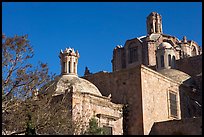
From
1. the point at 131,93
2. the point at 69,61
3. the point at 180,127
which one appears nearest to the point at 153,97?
the point at 131,93

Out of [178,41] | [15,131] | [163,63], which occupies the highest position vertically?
[178,41]

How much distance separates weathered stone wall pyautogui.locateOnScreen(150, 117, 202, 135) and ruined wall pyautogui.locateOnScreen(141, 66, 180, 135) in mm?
499

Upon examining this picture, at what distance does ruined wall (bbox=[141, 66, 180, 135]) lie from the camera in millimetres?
22422

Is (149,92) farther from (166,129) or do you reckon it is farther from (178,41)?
(178,41)

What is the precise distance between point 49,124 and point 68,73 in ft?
29.5

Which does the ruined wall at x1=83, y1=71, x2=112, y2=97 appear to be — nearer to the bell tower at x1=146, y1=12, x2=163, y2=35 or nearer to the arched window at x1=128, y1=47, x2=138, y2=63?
the arched window at x1=128, y1=47, x2=138, y2=63

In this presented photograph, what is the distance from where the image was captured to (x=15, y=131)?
15.3m

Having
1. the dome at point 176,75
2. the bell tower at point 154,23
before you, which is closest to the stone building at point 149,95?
the dome at point 176,75

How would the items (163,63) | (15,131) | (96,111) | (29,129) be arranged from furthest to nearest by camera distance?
1. (163,63)
2. (96,111)
3. (15,131)
4. (29,129)

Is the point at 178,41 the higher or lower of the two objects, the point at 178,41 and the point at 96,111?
the higher

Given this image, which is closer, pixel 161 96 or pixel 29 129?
pixel 29 129

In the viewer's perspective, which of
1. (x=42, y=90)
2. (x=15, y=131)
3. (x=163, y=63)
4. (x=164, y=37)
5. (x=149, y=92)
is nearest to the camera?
(x=15, y=131)

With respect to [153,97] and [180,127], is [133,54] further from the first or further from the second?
[180,127]

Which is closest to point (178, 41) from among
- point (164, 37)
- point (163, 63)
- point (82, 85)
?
point (164, 37)
